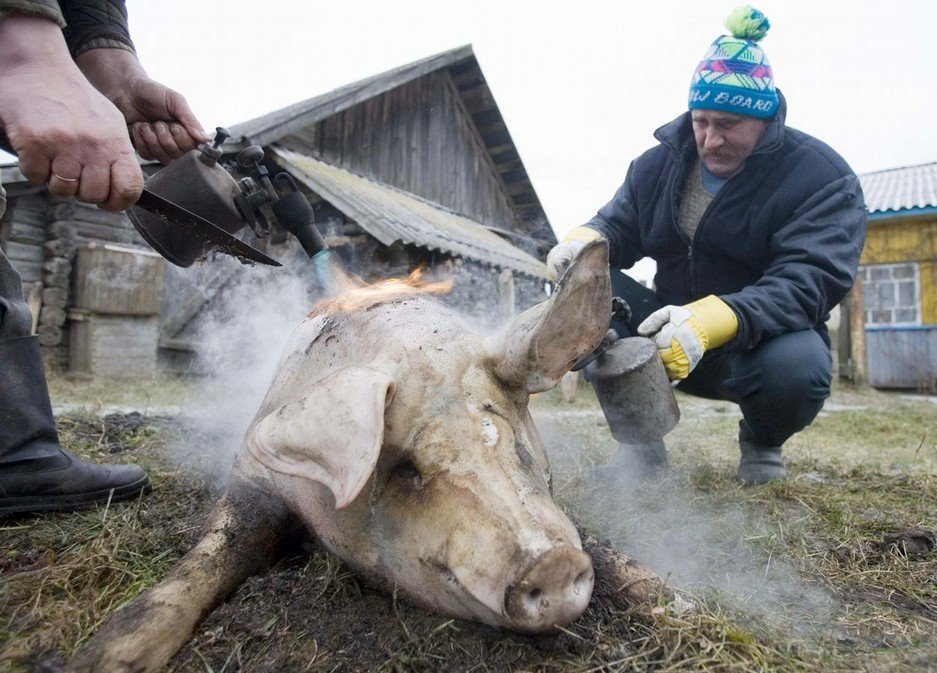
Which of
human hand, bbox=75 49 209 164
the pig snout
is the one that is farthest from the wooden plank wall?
the pig snout

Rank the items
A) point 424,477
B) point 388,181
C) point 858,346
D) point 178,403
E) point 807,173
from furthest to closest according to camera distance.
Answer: point 388,181
point 858,346
point 178,403
point 807,173
point 424,477

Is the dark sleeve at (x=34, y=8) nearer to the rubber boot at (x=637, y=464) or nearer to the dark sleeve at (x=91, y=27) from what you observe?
the dark sleeve at (x=91, y=27)

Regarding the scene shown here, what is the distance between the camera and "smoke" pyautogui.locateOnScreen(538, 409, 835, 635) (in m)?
1.74

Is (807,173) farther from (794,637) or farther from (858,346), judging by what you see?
(858,346)

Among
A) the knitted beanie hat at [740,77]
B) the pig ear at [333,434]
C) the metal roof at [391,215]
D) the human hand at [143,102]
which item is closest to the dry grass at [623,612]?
the pig ear at [333,434]

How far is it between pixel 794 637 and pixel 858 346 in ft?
34.4

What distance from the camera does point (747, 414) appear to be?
3113mm

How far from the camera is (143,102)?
2760 millimetres

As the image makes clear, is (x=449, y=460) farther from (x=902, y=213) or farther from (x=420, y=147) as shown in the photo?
(x=902, y=213)

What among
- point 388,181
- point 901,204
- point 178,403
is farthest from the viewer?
point 901,204

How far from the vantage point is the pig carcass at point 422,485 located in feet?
4.16

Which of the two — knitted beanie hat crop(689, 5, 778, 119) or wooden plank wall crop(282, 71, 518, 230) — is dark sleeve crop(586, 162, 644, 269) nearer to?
knitted beanie hat crop(689, 5, 778, 119)

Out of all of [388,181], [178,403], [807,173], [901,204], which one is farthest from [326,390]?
[901,204]

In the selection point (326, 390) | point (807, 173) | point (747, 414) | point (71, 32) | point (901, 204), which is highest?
point (901, 204)
